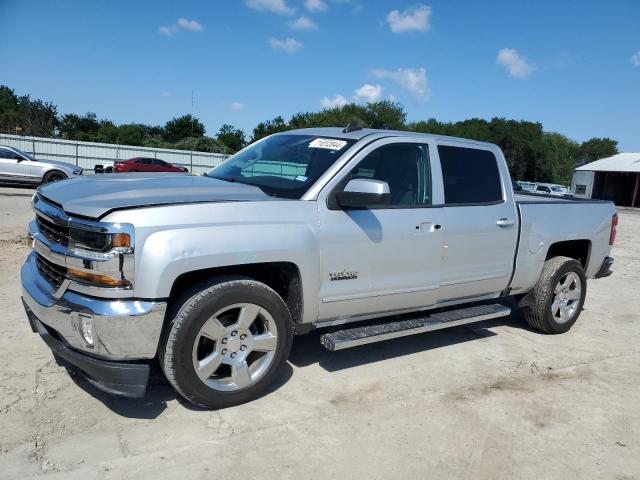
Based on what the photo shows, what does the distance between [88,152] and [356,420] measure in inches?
1409

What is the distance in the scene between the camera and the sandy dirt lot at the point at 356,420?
9.71 ft

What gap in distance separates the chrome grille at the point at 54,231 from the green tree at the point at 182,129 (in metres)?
61.0

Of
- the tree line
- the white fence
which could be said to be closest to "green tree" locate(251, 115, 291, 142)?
the tree line

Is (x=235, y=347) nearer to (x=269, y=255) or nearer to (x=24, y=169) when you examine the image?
(x=269, y=255)

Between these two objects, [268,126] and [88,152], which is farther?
[268,126]

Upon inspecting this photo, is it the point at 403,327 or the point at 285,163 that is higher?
the point at 285,163

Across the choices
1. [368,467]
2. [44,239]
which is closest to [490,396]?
[368,467]

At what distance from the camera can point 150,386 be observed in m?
3.83

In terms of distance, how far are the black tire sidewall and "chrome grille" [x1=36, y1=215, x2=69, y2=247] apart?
4542 mm

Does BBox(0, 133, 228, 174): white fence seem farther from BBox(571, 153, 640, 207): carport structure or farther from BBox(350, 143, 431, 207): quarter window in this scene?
BBox(571, 153, 640, 207): carport structure

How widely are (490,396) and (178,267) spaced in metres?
2.55

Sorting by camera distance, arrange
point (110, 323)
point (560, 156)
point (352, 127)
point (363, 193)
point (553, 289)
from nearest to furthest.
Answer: point (110, 323) < point (363, 193) < point (352, 127) < point (553, 289) < point (560, 156)

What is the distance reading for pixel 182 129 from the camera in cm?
6506

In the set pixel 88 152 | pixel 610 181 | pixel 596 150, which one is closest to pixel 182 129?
pixel 88 152
